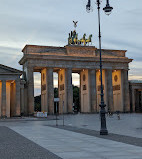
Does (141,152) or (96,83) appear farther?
(96,83)

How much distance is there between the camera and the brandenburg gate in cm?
8762

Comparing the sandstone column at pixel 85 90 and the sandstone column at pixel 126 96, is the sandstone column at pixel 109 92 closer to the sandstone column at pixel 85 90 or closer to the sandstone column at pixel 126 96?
the sandstone column at pixel 126 96

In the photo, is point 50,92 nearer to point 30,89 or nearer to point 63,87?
point 30,89

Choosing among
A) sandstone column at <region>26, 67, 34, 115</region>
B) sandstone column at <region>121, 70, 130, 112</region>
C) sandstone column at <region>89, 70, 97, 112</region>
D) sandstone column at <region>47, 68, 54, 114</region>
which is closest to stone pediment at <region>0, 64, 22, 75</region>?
sandstone column at <region>26, 67, 34, 115</region>

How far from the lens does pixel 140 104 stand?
11500 cm

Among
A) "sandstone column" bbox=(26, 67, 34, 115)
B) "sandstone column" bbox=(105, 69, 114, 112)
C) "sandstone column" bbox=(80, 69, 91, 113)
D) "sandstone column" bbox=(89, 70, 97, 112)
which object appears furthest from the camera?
"sandstone column" bbox=(105, 69, 114, 112)

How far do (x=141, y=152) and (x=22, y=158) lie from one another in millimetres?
5454

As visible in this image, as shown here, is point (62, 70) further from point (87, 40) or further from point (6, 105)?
point (6, 105)

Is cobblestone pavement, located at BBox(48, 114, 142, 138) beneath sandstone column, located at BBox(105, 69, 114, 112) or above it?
beneath

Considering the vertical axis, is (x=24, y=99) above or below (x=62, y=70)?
below

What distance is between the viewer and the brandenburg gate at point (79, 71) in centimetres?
8762

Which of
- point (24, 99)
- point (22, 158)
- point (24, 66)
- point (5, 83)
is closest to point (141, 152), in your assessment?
point (22, 158)

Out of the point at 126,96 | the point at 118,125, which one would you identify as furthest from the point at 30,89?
the point at 118,125

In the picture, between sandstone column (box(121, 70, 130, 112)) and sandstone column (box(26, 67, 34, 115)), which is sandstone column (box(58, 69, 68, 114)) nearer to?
sandstone column (box(26, 67, 34, 115))
